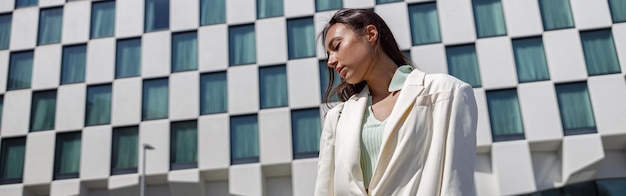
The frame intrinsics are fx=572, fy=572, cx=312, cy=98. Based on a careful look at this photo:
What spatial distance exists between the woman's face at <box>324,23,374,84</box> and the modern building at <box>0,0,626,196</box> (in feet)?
Result: 44.2

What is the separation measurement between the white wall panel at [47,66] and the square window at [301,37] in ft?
25.6

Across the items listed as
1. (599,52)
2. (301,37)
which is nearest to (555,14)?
(599,52)

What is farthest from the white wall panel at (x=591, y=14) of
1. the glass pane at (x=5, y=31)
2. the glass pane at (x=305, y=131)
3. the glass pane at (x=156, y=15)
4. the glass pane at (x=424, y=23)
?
the glass pane at (x=5, y=31)

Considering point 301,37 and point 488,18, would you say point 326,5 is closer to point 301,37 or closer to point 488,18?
point 301,37

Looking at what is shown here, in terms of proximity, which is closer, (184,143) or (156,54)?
(184,143)

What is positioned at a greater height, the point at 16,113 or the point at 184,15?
the point at 184,15

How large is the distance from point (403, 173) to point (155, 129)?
16.6 meters

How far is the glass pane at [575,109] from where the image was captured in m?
15.9

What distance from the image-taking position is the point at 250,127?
57.2 ft

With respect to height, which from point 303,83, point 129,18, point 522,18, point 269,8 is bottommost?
point 303,83

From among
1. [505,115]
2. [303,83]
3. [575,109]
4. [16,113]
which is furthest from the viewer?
[16,113]

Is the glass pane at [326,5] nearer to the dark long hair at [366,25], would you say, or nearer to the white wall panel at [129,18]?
the white wall panel at [129,18]

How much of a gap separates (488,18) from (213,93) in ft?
28.8

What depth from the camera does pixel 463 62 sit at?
56.3 ft
